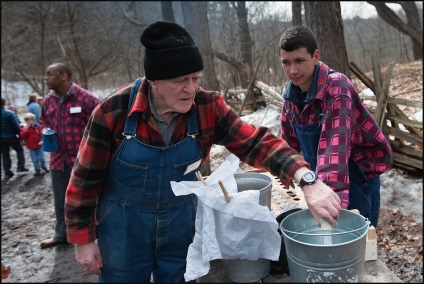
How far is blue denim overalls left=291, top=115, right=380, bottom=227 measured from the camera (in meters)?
2.49

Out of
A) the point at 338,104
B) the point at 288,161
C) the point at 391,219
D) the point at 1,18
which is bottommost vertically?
the point at 391,219

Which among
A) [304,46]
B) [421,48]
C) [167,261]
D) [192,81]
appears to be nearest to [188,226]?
[167,261]

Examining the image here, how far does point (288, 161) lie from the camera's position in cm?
188

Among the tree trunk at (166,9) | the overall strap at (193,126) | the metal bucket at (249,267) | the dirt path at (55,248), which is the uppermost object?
the tree trunk at (166,9)

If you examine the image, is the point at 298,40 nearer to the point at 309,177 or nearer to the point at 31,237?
the point at 309,177

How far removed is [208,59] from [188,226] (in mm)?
4692

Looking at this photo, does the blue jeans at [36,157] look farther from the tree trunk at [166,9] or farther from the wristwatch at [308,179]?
the wristwatch at [308,179]

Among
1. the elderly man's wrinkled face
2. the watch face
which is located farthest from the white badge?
the watch face

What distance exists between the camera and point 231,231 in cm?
173

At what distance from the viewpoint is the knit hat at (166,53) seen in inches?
70.0

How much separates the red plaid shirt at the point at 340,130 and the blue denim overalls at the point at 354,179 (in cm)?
5

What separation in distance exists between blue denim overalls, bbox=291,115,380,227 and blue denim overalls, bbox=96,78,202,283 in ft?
2.78

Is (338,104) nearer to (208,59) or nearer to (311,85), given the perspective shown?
(311,85)

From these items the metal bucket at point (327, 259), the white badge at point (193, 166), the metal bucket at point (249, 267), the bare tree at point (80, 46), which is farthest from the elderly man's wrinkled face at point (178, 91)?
the bare tree at point (80, 46)
